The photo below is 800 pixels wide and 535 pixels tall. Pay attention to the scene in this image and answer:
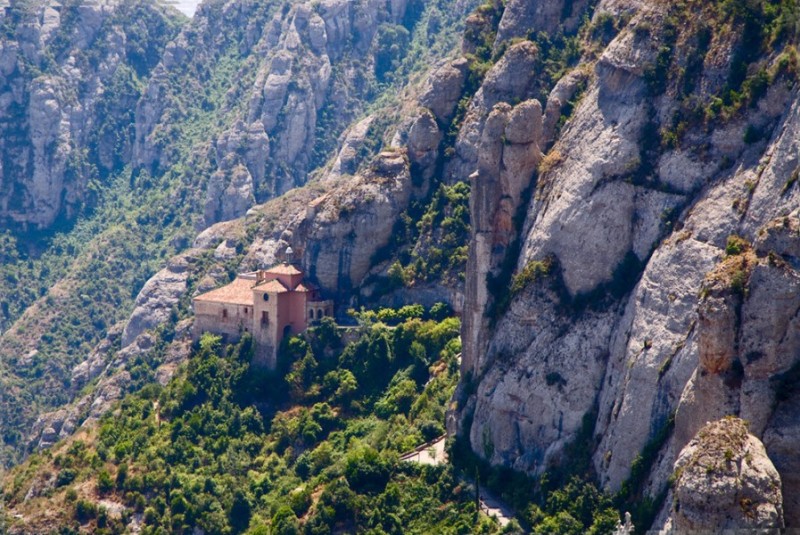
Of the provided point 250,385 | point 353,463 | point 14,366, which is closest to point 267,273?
point 250,385

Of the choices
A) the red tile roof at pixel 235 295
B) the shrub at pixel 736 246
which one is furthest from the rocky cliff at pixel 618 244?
the red tile roof at pixel 235 295

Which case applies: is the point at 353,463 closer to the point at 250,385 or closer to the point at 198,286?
the point at 250,385

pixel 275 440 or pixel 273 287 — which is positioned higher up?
pixel 273 287

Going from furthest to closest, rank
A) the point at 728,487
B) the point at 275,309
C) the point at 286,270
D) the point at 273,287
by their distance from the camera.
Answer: the point at 286,270
the point at 273,287
the point at 275,309
the point at 728,487

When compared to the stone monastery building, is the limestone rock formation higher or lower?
higher

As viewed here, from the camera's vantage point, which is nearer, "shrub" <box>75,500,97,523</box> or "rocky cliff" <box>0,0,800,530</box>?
"rocky cliff" <box>0,0,800,530</box>

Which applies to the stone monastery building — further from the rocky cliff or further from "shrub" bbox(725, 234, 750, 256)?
"shrub" bbox(725, 234, 750, 256)

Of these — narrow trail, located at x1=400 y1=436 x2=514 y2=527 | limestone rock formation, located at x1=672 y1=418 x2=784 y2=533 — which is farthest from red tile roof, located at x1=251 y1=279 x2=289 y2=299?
limestone rock formation, located at x1=672 y1=418 x2=784 y2=533

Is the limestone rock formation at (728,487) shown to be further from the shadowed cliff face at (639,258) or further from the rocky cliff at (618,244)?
the shadowed cliff face at (639,258)

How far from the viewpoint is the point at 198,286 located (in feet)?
464

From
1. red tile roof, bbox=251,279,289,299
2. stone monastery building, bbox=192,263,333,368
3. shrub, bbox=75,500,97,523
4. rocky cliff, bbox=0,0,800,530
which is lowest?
shrub, bbox=75,500,97,523

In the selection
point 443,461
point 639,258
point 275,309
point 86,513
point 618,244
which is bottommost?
point 86,513

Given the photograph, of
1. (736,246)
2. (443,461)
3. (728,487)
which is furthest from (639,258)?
(728,487)

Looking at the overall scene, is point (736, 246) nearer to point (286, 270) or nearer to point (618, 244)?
point (618, 244)
